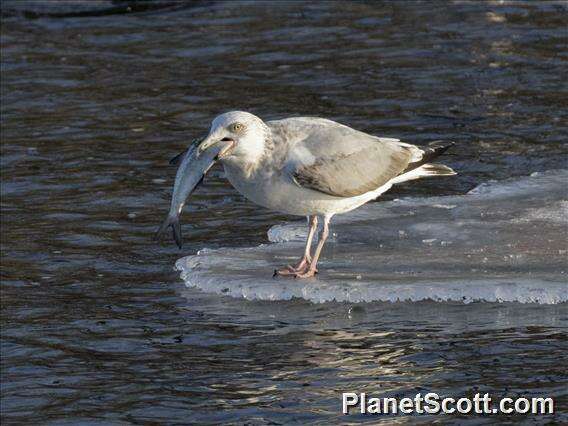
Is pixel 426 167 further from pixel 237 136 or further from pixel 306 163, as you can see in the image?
pixel 237 136

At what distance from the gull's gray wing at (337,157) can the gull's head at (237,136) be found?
24 centimetres

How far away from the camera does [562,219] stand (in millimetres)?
9977

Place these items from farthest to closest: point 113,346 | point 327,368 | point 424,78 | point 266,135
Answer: point 424,78, point 266,135, point 113,346, point 327,368

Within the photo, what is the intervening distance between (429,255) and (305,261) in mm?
833

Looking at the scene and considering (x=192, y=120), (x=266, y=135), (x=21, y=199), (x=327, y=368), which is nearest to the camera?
(x=327, y=368)

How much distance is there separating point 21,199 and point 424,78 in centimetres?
548

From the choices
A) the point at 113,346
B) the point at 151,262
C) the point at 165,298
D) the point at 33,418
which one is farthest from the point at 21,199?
the point at 33,418

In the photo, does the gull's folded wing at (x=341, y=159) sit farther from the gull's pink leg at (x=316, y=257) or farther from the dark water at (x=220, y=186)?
the dark water at (x=220, y=186)

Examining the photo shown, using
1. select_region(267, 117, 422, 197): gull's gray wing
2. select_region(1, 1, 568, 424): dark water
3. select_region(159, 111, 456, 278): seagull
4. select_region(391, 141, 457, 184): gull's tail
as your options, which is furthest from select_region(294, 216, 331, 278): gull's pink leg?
select_region(391, 141, 457, 184): gull's tail

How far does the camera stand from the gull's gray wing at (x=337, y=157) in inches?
348

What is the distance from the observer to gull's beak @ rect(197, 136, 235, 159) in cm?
848

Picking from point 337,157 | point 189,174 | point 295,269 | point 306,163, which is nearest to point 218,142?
point 189,174

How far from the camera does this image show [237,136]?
8.60m

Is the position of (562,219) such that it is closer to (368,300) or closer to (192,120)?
(368,300)
